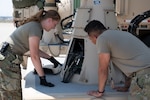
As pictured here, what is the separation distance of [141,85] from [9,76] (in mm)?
1660

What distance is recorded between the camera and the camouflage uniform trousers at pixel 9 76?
13.3ft

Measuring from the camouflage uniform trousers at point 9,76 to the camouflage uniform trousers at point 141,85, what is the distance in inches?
59.0

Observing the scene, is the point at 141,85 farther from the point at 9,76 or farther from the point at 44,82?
the point at 9,76

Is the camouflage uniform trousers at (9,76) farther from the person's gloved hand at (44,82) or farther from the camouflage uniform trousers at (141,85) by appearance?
the camouflage uniform trousers at (141,85)

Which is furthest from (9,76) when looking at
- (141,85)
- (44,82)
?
(141,85)

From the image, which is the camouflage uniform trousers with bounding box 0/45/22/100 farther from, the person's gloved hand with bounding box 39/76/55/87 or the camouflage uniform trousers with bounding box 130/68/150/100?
the camouflage uniform trousers with bounding box 130/68/150/100

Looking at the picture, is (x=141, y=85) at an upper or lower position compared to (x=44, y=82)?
upper

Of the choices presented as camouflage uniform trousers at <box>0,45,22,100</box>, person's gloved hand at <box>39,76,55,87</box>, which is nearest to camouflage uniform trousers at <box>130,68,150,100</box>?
person's gloved hand at <box>39,76,55,87</box>

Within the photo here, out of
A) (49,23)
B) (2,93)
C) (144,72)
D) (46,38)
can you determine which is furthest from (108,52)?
(46,38)

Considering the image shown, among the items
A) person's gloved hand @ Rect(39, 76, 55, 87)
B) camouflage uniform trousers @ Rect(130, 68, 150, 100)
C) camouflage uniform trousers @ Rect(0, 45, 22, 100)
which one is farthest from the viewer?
camouflage uniform trousers @ Rect(0, 45, 22, 100)

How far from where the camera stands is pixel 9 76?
4098 mm

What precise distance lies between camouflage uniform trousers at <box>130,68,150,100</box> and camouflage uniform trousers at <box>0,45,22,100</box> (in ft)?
4.92

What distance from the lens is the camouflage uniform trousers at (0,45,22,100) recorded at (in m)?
4.06

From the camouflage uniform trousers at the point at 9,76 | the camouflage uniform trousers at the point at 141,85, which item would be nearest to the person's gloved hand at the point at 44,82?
the camouflage uniform trousers at the point at 9,76
